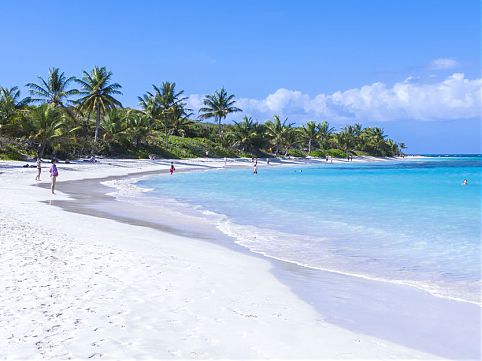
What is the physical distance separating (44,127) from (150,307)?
39469 mm

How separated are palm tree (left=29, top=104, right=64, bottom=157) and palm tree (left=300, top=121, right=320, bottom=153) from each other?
58.9 metres

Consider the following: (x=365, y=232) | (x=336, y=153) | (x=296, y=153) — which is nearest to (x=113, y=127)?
(x=365, y=232)

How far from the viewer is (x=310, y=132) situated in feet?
306

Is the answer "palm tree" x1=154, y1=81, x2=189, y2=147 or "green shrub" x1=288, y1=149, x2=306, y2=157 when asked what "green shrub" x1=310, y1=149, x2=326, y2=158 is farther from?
"palm tree" x1=154, y1=81, x2=189, y2=147

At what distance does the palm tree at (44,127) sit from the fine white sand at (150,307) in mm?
33084

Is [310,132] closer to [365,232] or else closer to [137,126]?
[137,126]

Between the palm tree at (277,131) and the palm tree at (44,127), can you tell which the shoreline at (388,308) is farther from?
the palm tree at (277,131)

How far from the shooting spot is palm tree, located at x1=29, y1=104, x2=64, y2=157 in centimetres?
4053

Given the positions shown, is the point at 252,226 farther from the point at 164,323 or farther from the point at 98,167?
the point at 98,167

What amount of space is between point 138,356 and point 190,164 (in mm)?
55342

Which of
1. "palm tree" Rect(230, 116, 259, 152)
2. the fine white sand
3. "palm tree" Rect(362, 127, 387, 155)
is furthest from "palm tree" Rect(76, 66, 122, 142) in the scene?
"palm tree" Rect(362, 127, 387, 155)

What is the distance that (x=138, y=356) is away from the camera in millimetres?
4367

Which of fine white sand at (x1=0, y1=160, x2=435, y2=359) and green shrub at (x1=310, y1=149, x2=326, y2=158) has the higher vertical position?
green shrub at (x1=310, y1=149, x2=326, y2=158)

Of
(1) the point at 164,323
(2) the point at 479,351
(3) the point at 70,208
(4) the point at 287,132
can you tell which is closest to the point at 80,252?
(1) the point at 164,323
